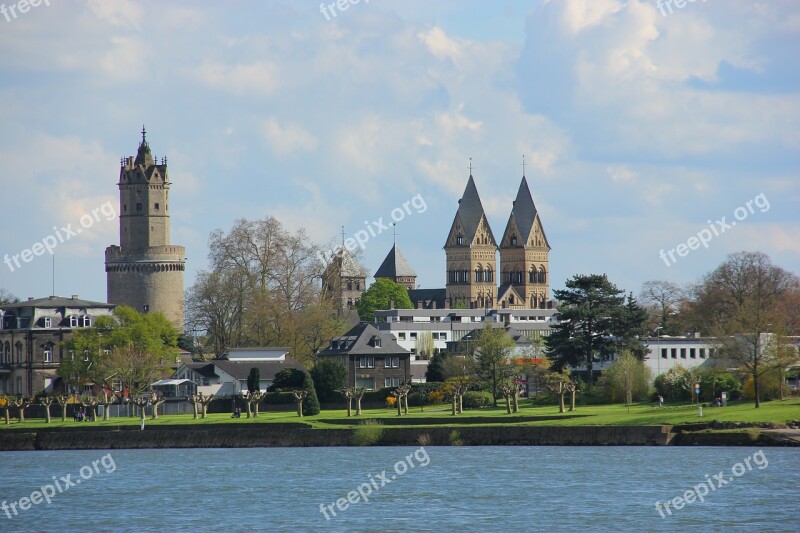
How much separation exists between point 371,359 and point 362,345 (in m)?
1.12

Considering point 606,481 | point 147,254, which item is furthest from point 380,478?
point 147,254

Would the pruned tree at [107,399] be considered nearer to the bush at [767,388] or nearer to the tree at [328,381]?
the tree at [328,381]

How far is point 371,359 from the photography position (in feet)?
329

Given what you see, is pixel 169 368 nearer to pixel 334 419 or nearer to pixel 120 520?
pixel 334 419

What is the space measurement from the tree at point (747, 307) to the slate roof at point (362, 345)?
2052 cm

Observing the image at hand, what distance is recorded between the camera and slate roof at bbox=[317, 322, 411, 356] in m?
100

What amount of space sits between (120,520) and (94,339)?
166 ft

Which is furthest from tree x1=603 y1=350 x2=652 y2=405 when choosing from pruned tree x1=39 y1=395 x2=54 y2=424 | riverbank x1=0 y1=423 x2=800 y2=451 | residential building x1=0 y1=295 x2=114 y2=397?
residential building x1=0 y1=295 x2=114 y2=397

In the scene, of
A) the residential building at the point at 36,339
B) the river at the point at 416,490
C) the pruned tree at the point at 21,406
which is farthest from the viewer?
the residential building at the point at 36,339

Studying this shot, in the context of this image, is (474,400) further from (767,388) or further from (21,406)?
(21,406)

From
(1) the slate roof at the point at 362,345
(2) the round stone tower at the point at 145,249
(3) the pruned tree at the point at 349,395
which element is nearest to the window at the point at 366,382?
(1) the slate roof at the point at 362,345

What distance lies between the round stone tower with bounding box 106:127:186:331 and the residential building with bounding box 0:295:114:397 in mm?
28432

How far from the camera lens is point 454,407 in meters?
75.7

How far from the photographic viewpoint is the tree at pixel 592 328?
287ft
